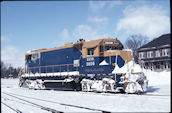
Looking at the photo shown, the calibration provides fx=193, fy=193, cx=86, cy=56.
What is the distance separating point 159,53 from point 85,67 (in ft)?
73.7

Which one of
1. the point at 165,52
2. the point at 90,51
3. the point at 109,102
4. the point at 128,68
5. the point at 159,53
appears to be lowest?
the point at 109,102

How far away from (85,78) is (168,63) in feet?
72.7

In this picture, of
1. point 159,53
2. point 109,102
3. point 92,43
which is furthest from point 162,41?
point 109,102

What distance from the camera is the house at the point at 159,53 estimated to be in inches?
1238

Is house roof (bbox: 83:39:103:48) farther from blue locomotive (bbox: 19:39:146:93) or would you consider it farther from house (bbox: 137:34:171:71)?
house (bbox: 137:34:171:71)

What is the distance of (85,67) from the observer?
46.0ft

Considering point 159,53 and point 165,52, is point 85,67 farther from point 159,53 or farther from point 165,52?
point 159,53

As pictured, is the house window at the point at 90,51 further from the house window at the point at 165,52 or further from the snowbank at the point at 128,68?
the house window at the point at 165,52

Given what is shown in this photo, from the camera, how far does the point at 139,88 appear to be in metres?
11.2

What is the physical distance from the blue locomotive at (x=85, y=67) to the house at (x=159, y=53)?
18789 mm

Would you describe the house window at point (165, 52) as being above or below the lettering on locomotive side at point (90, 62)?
above

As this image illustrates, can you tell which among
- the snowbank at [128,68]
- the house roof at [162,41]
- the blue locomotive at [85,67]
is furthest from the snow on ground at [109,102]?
the house roof at [162,41]

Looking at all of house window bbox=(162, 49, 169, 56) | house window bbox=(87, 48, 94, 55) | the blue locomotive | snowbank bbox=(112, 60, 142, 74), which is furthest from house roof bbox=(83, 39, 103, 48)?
house window bbox=(162, 49, 169, 56)

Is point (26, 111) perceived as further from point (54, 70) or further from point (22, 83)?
point (22, 83)
